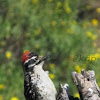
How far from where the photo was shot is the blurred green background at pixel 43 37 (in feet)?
21.2

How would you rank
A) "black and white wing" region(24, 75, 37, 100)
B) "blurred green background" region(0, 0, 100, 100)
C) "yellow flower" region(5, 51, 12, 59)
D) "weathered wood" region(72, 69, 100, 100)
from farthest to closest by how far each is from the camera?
"yellow flower" region(5, 51, 12, 59) → "blurred green background" region(0, 0, 100, 100) → "black and white wing" region(24, 75, 37, 100) → "weathered wood" region(72, 69, 100, 100)

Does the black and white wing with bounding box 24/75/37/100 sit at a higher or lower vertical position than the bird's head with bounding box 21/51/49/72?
lower

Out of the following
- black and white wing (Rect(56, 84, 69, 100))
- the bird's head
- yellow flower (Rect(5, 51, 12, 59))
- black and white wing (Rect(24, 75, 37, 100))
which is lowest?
black and white wing (Rect(56, 84, 69, 100))

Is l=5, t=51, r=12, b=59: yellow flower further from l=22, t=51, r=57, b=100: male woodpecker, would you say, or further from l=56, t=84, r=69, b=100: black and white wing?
l=56, t=84, r=69, b=100: black and white wing

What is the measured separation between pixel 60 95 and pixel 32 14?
3.74 metres

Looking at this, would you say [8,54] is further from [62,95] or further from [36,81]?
[62,95]

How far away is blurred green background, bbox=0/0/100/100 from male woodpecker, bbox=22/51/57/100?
9.59ft

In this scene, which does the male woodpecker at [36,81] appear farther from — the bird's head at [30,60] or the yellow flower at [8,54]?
the yellow flower at [8,54]

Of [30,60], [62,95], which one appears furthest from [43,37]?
[62,95]

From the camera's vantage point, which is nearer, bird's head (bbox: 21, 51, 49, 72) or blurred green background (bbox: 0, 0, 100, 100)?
bird's head (bbox: 21, 51, 49, 72)

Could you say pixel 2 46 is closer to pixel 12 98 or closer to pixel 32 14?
pixel 32 14

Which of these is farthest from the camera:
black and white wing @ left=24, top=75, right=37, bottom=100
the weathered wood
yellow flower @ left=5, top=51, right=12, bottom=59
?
yellow flower @ left=5, top=51, right=12, bottom=59

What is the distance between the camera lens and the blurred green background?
6.46 m

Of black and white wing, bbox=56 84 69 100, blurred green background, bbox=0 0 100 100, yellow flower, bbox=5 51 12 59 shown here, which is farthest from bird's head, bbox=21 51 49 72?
yellow flower, bbox=5 51 12 59
